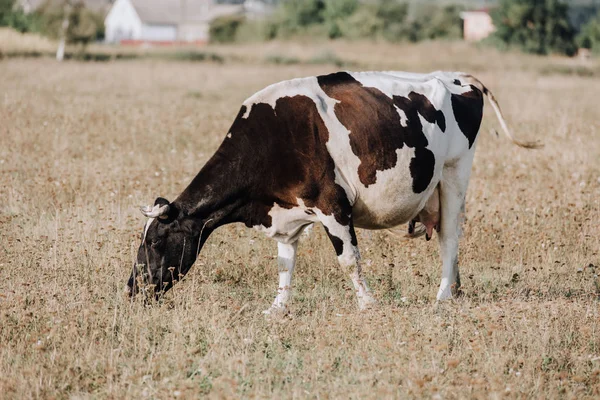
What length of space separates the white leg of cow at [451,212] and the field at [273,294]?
0.27m

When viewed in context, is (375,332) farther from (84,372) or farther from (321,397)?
(84,372)

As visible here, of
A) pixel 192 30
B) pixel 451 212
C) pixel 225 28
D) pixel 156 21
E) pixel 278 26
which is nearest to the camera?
pixel 451 212

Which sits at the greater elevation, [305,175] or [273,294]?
[305,175]

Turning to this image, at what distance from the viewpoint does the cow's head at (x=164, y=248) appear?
7469mm

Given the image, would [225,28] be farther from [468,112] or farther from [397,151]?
[397,151]

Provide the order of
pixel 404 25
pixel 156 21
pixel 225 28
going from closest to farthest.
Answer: pixel 404 25 → pixel 225 28 → pixel 156 21

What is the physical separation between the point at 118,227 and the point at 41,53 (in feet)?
135

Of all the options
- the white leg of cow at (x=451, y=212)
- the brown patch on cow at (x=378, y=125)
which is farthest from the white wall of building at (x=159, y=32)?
the brown patch on cow at (x=378, y=125)

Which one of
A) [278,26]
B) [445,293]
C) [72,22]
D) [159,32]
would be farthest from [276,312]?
[159,32]

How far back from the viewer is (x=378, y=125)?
7797 millimetres

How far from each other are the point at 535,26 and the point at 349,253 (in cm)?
6600

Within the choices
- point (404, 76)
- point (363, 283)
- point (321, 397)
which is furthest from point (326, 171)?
point (321, 397)

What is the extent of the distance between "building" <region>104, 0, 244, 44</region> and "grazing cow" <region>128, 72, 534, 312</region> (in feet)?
369

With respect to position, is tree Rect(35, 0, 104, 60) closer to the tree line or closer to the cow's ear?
the tree line
